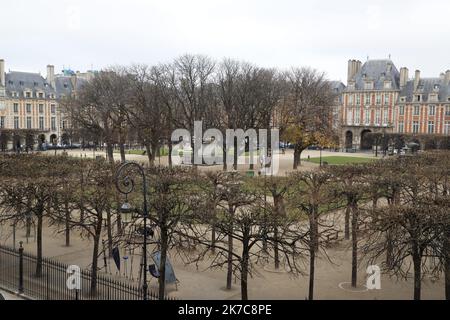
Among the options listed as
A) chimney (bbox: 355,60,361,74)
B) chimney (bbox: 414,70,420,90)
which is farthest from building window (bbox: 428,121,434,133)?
chimney (bbox: 355,60,361,74)

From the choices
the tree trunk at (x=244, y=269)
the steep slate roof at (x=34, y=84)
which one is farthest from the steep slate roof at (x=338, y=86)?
the tree trunk at (x=244, y=269)

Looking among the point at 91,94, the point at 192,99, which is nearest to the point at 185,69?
the point at 192,99

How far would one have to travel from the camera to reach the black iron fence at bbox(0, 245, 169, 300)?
713 inches

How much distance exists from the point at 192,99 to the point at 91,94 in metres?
13.1

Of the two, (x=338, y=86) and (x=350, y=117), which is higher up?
(x=338, y=86)

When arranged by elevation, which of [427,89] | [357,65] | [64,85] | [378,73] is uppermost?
[357,65]

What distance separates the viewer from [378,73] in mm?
91562

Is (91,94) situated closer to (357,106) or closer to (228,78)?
(228,78)

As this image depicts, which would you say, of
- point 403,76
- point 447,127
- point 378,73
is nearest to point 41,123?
point 378,73

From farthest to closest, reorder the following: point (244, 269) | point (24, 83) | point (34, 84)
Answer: point (34, 84), point (24, 83), point (244, 269)

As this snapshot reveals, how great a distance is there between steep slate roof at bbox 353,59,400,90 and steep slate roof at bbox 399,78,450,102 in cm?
188

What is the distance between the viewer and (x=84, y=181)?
1040 inches

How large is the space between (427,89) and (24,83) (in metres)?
73.8

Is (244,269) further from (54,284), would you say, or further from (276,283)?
(54,284)
